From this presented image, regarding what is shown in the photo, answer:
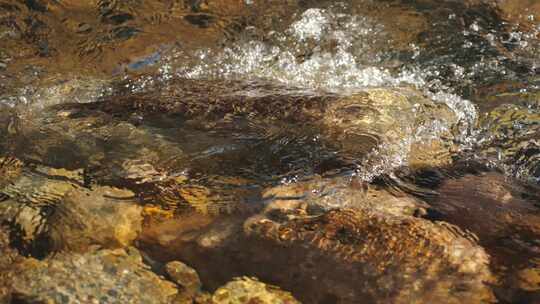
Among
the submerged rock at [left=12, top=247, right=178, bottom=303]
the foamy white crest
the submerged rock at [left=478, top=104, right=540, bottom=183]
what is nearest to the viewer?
the submerged rock at [left=12, top=247, right=178, bottom=303]

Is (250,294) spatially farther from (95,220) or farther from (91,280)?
(95,220)

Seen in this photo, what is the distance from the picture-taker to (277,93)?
3613mm

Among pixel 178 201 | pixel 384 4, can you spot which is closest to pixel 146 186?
pixel 178 201

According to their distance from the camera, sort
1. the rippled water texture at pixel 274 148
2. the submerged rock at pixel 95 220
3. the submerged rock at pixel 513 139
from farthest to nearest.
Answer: the submerged rock at pixel 513 139 → the submerged rock at pixel 95 220 → the rippled water texture at pixel 274 148

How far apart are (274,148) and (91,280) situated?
1183mm

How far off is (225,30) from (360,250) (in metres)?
2.69

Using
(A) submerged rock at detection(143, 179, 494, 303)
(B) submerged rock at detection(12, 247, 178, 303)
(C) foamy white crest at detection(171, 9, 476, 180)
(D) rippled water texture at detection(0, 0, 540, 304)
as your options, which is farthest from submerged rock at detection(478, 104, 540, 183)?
(B) submerged rock at detection(12, 247, 178, 303)

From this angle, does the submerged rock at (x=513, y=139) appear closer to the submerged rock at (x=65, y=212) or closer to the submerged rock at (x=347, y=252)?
the submerged rock at (x=347, y=252)

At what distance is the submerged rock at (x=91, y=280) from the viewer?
7.77 ft

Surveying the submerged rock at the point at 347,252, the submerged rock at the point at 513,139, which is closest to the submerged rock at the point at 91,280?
the submerged rock at the point at 347,252

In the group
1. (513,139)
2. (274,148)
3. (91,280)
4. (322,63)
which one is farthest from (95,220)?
(513,139)

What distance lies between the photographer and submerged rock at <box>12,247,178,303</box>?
2.37 m

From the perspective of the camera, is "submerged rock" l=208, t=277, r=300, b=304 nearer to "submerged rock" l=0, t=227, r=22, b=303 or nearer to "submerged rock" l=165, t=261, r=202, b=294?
"submerged rock" l=165, t=261, r=202, b=294

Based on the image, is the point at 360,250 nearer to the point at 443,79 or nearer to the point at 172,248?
the point at 172,248
